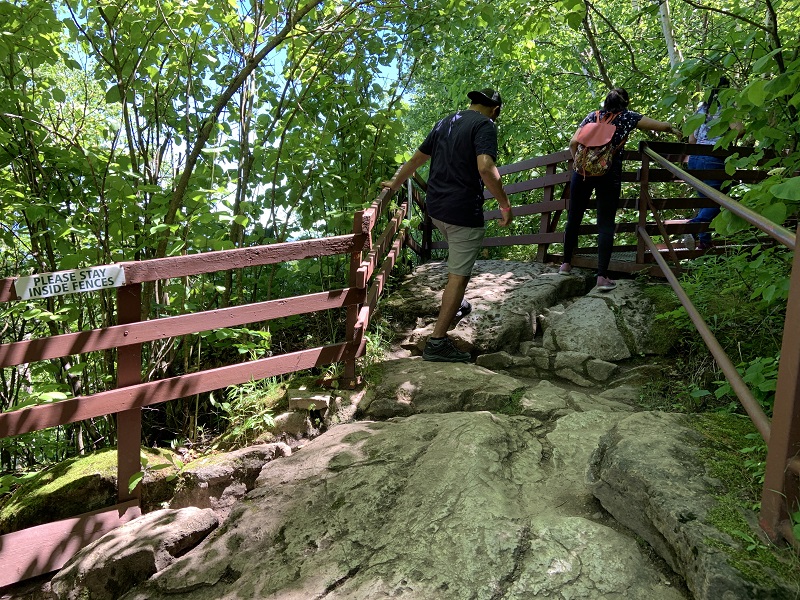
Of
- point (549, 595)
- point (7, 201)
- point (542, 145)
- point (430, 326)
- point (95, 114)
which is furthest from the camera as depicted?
point (542, 145)

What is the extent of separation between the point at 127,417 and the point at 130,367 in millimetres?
287

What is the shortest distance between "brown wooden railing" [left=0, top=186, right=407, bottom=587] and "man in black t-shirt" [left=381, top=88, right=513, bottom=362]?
925 mm

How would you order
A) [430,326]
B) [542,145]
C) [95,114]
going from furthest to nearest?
1. [542,145]
2. [430,326]
3. [95,114]

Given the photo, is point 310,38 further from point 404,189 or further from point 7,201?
point 404,189

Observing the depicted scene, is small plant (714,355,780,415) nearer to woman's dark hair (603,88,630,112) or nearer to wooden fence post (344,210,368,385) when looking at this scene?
wooden fence post (344,210,368,385)

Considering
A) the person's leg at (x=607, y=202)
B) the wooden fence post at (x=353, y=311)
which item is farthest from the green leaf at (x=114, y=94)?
the person's leg at (x=607, y=202)

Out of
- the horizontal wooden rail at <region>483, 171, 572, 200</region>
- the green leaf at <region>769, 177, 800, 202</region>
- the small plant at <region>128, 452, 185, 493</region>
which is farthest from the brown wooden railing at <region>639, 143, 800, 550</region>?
the horizontal wooden rail at <region>483, 171, 572, 200</region>

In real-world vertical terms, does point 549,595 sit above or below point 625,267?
below

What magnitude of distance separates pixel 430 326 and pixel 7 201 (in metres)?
3.70

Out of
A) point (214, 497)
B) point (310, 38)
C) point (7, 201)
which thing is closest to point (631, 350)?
point (214, 497)

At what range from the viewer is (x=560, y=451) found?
2793 mm

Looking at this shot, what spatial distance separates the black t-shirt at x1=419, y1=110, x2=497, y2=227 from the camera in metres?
4.20

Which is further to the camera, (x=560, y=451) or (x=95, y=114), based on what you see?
(x=95, y=114)

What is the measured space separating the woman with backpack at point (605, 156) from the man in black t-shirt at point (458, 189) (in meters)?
1.25
